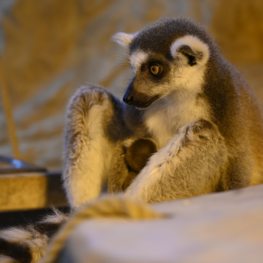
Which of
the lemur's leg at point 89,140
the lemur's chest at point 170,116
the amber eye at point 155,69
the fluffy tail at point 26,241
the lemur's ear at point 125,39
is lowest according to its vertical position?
the fluffy tail at point 26,241

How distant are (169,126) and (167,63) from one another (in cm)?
40

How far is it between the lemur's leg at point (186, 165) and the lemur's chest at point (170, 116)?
0.12 metres

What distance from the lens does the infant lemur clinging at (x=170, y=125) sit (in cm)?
237

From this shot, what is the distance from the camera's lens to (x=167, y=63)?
2584 millimetres

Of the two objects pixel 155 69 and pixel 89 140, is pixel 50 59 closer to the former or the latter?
pixel 89 140

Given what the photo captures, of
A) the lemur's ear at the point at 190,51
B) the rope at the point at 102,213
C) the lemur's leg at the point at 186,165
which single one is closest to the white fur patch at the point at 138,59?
the lemur's ear at the point at 190,51

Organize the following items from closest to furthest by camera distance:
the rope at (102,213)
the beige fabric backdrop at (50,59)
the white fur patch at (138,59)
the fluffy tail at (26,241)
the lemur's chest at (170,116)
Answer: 1. the rope at (102,213)
2. the fluffy tail at (26,241)
3. the lemur's chest at (170,116)
4. the white fur patch at (138,59)
5. the beige fabric backdrop at (50,59)

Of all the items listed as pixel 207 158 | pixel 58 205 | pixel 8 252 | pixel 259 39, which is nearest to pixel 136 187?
pixel 207 158

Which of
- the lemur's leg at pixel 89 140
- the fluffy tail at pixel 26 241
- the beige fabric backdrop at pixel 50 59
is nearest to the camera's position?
the fluffy tail at pixel 26 241

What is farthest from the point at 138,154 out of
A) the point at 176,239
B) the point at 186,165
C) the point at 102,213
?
the point at 176,239

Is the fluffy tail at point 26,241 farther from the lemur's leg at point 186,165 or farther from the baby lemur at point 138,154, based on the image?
the baby lemur at point 138,154

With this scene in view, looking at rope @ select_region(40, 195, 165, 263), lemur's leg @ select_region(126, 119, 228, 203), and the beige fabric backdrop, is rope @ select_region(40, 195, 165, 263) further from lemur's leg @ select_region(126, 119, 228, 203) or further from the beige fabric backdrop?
the beige fabric backdrop

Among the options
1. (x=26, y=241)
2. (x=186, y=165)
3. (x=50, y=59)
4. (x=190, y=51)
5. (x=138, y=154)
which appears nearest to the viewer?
(x=26, y=241)

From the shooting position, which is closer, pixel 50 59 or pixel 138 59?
pixel 138 59
